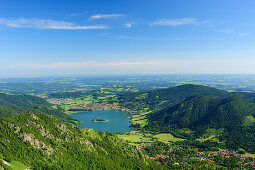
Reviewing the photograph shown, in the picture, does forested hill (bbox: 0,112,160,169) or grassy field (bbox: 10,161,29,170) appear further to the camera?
forested hill (bbox: 0,112,160,169)

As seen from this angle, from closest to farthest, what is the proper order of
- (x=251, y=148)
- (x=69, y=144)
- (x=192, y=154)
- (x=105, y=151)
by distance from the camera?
(x=69, y=144), (x=105, y=151), (x=192, y=154), (x=251, y=148)

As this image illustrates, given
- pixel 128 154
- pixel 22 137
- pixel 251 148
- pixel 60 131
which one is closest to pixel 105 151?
pixel 128 154

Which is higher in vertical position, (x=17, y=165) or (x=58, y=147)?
(x=17, y=165)

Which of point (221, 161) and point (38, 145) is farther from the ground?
→ point (38, 145)

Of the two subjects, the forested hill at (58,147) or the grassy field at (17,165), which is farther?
the forested hill at (58,147)

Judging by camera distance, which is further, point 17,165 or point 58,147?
point 58,147

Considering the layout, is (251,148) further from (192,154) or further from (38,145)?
(38,145)

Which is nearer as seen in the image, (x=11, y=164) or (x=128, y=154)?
(x=11, y=164)

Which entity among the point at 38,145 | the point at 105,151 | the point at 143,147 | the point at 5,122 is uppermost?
the point at 5,122
